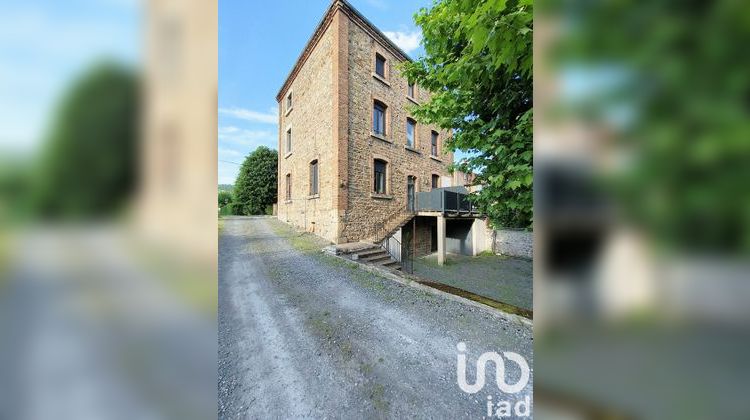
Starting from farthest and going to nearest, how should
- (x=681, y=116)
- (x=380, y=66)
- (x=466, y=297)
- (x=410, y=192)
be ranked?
(x=410, y=192) < (x=380, y=66) < (x=466, y=297) < (x=681, y=116)

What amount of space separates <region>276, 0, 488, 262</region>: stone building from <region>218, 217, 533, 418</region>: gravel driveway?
4.03 metres

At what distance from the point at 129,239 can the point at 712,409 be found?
1533mm

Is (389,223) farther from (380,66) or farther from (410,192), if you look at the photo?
(380,66)

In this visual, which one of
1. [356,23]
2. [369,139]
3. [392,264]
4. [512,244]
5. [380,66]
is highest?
[356,23]

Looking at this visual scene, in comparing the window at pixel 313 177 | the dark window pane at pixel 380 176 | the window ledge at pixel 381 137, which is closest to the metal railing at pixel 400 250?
the dark window pane at pixel 380 176

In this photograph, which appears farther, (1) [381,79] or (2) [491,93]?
(1) [381,79]

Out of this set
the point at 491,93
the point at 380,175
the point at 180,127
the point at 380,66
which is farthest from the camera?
the point at 380,175

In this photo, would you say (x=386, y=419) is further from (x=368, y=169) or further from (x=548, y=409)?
(x=368, y=169)

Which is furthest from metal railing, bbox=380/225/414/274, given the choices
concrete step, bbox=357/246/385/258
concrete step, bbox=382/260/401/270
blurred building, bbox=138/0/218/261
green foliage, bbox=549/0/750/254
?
green foliage, bbox=549/0/750/254

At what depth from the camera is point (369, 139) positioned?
8141 mm

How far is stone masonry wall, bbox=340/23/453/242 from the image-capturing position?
760cm

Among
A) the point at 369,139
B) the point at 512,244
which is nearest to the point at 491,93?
the point at 369,139

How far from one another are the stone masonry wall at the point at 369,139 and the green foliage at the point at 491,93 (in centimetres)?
413

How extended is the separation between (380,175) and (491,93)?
587cm
